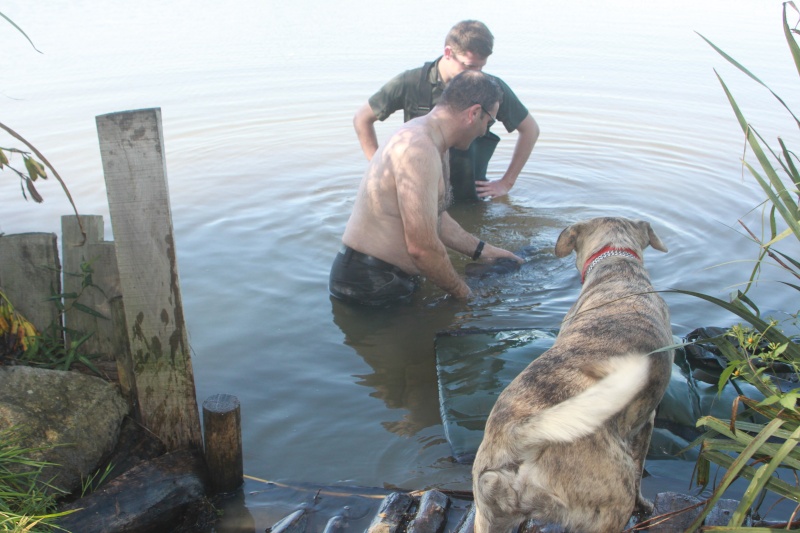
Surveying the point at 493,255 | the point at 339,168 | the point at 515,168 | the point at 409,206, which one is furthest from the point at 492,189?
the point at 409,206

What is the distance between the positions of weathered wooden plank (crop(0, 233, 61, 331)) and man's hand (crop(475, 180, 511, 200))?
17.4 feet

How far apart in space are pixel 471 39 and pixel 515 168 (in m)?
1.87

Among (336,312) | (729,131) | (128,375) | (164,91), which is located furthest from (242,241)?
(729,131)

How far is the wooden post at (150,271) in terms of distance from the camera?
3445 mm

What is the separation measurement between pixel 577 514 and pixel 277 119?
10.2 m

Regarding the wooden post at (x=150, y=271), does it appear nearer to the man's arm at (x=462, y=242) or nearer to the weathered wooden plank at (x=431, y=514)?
the weathered wooden plank at (x=431, y=514)

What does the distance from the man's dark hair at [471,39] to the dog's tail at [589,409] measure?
5.02 meters

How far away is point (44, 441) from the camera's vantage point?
11.2ft

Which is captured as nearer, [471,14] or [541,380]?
[541,380]

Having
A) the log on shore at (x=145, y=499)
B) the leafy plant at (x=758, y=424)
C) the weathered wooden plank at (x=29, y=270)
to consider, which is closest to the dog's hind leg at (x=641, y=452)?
the leafy plant at (x=758, y=424)

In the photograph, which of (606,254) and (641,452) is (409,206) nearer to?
(606,254)

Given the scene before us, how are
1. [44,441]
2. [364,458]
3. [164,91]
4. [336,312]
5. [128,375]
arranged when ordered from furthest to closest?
[164,91], [336,312], [364,458], [128,375], [44,441]

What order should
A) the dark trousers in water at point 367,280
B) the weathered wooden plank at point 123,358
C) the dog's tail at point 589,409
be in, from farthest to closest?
the dark trousers in water at point 367,280, the weathered wooden plank at point 123,358, the dog's tail at point 589,409

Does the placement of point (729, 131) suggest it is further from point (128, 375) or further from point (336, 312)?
point (128, 375)
